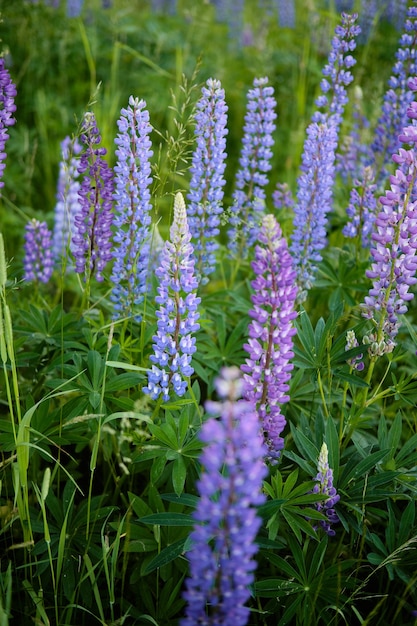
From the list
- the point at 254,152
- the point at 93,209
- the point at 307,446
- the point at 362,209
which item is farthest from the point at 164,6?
the point at 307,446

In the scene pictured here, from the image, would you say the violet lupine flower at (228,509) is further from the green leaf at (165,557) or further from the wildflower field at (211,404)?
the green leaf at (165,557)

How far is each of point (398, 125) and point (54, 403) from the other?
2.18 metres

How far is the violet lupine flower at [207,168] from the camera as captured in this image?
103 inches

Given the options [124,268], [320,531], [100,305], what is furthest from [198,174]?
[320,531]

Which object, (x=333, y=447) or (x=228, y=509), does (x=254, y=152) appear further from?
(x=228, y=509)

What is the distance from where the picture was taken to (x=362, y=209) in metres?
3.10

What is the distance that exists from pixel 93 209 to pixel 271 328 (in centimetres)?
114

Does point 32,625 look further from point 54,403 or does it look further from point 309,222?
point 309,222

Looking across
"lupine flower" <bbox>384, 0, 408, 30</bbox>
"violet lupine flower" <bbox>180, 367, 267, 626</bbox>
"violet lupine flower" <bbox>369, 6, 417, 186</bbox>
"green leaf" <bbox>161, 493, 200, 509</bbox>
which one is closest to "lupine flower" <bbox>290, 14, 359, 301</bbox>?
"violet lupine flower" <bbox>369, 6, 417, 186</bbox>

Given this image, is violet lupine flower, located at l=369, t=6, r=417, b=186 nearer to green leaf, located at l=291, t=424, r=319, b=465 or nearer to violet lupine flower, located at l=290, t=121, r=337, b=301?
violet lupine flower, located at l=290, t=121, r=337, b=301

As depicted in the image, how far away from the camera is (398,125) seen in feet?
10.9

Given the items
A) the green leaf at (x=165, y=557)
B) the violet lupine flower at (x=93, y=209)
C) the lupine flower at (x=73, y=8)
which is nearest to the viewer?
Answer: the green leaf at (x=165, y=557)

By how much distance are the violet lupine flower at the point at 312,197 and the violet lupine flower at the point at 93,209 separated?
0.85m

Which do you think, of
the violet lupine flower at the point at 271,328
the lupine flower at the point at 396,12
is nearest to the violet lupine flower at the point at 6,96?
the violet lupine flower at the point at 271,328
